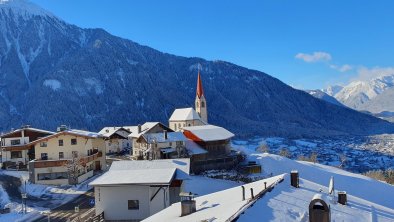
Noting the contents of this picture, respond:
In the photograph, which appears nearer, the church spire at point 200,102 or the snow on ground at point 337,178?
the snow on ground at point 337,178

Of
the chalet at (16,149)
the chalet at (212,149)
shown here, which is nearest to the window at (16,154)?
the chalet at (16,149)

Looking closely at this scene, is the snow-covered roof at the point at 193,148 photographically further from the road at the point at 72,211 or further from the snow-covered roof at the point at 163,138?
the road at the point at 72,211

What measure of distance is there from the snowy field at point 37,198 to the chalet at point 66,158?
5.79 feet

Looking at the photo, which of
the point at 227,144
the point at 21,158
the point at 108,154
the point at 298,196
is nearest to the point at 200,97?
the point at 108,154

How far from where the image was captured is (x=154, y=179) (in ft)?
113

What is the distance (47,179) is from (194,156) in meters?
21.0

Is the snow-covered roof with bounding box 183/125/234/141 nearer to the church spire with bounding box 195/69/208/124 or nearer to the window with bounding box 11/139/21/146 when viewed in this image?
the window with bounding box 11/139/21/146

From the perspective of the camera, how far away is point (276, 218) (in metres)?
17.5

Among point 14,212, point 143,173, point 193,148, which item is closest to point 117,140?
point 193,148

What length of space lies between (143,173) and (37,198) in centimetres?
2092

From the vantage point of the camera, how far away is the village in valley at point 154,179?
74.6 feet

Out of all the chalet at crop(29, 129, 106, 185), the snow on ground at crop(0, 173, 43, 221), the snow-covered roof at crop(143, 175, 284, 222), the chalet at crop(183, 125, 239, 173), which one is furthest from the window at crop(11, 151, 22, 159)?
the snow-covered roof at crop(143, 175, 284, 222)

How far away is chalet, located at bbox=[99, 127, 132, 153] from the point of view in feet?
287

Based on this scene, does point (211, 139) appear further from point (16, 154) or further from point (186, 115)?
point (186, 115)
